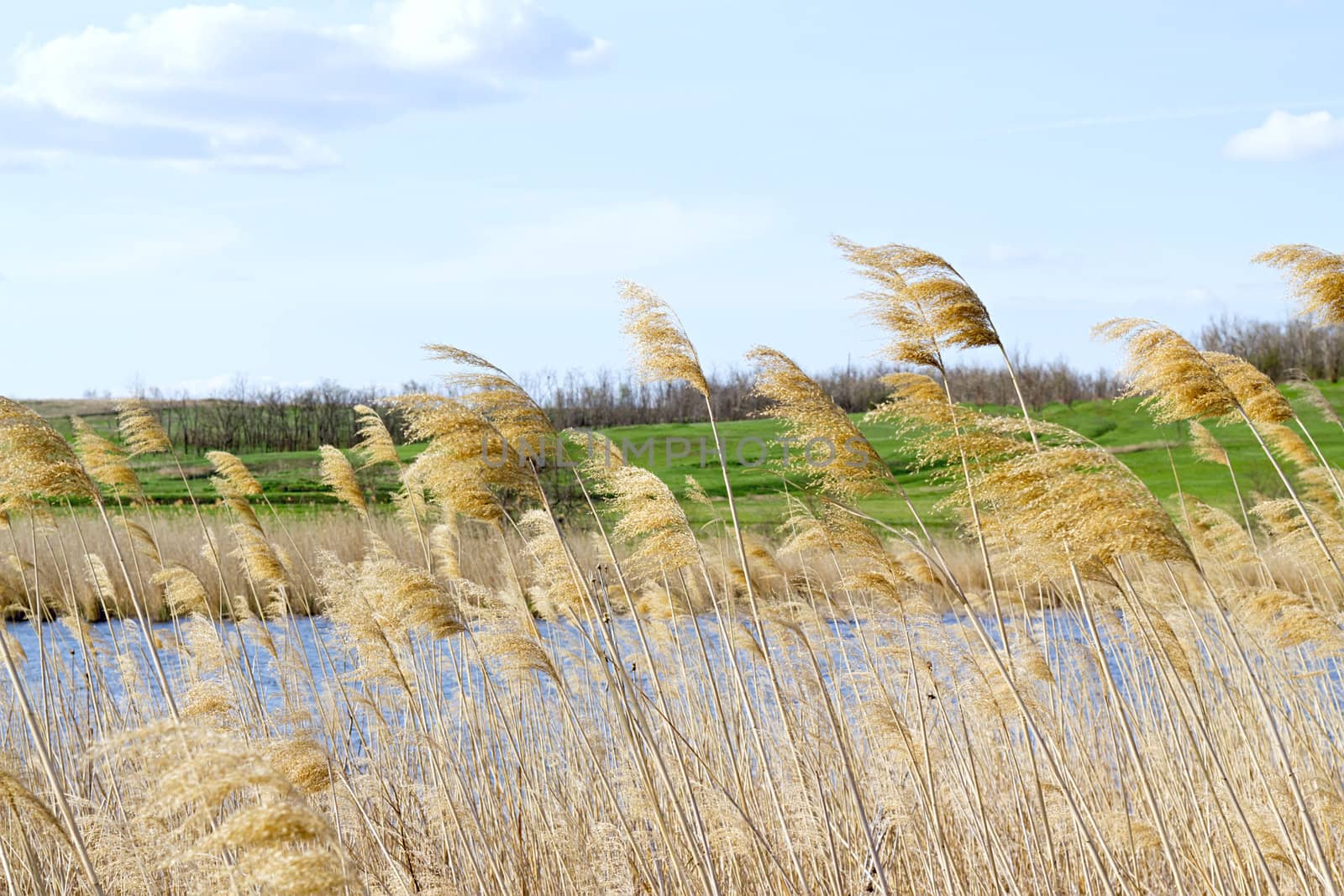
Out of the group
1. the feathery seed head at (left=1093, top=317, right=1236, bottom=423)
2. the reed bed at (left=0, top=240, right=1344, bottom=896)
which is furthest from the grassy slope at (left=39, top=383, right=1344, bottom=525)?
the feathery seed head at (left=1093, top=317, right=1236, bottom=423)

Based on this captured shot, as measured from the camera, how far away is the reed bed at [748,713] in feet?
9.29

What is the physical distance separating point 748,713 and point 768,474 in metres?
24.6

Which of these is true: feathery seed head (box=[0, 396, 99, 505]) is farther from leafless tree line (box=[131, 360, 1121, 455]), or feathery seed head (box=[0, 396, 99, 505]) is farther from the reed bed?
leafless tree line (box=[131, 360, 1121, 455])

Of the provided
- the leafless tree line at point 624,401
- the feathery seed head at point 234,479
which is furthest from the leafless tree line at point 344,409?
the feathery seed head at point 234,479

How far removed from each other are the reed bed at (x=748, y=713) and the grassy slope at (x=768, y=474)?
17800 mm

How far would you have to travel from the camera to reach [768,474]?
2794cm

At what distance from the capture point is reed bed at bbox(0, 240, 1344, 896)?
2.83 metres

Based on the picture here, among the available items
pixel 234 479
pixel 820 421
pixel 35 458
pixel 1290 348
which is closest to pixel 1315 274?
pixel 820 421

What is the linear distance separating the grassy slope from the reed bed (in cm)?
1780

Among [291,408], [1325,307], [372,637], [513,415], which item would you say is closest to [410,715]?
[372,637]

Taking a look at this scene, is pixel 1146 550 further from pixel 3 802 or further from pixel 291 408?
pixel 291 408

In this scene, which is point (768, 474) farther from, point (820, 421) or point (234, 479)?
point (820, 421)

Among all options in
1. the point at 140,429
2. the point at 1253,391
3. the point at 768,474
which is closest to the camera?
the point at 1253,391

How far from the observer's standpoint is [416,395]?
134 inches
